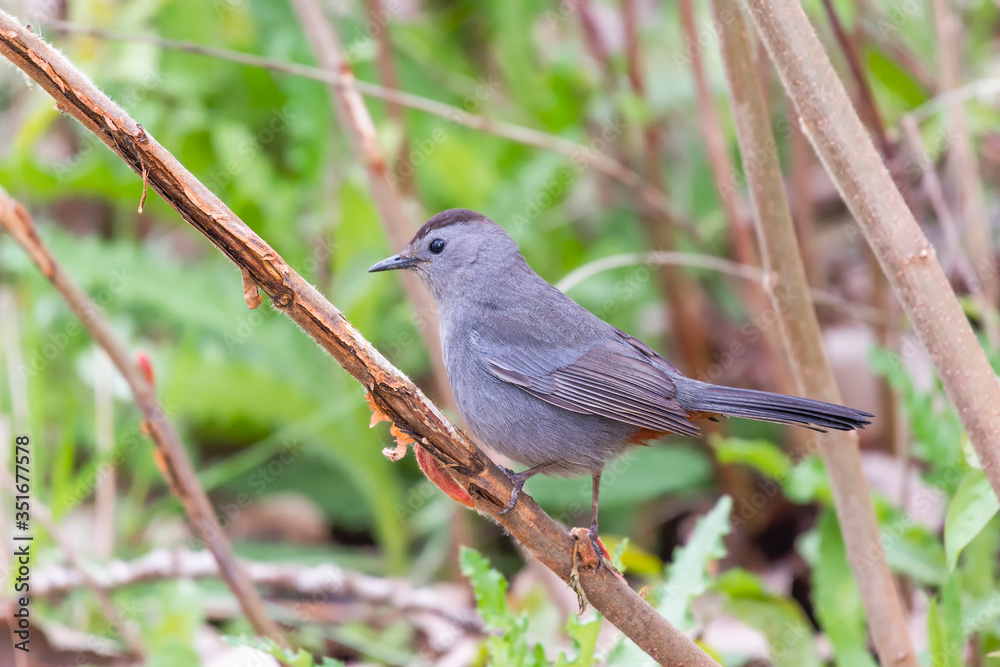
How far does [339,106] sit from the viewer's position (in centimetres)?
351

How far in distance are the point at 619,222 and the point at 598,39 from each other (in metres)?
1.08

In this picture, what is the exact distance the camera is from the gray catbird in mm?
2863

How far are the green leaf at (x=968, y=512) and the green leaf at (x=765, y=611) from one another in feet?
4.11

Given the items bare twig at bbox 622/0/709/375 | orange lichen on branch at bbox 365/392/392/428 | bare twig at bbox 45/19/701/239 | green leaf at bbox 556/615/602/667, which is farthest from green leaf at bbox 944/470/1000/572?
bare twig at bbox 622/0/709/375

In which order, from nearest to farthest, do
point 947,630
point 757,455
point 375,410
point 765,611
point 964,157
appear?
point 375,410 → point 947,630 → point 757,455 → point 765,611 → point 964,157

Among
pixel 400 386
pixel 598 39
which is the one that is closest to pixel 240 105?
pixel 598 39

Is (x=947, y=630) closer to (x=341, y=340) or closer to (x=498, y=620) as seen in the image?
(x=498, y=620)

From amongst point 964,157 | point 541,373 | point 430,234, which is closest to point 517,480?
point 541,373

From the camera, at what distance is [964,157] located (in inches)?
154

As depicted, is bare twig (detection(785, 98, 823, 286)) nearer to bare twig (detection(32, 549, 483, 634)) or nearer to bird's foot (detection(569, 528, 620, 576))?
bare twig (detection(32, 549, 483, 634))

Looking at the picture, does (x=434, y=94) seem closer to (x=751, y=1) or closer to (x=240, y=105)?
(x=240, y=105)

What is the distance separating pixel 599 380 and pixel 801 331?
2.34ft

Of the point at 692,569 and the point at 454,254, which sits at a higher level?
the point at 454,254

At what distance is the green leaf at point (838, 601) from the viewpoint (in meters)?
3.00
